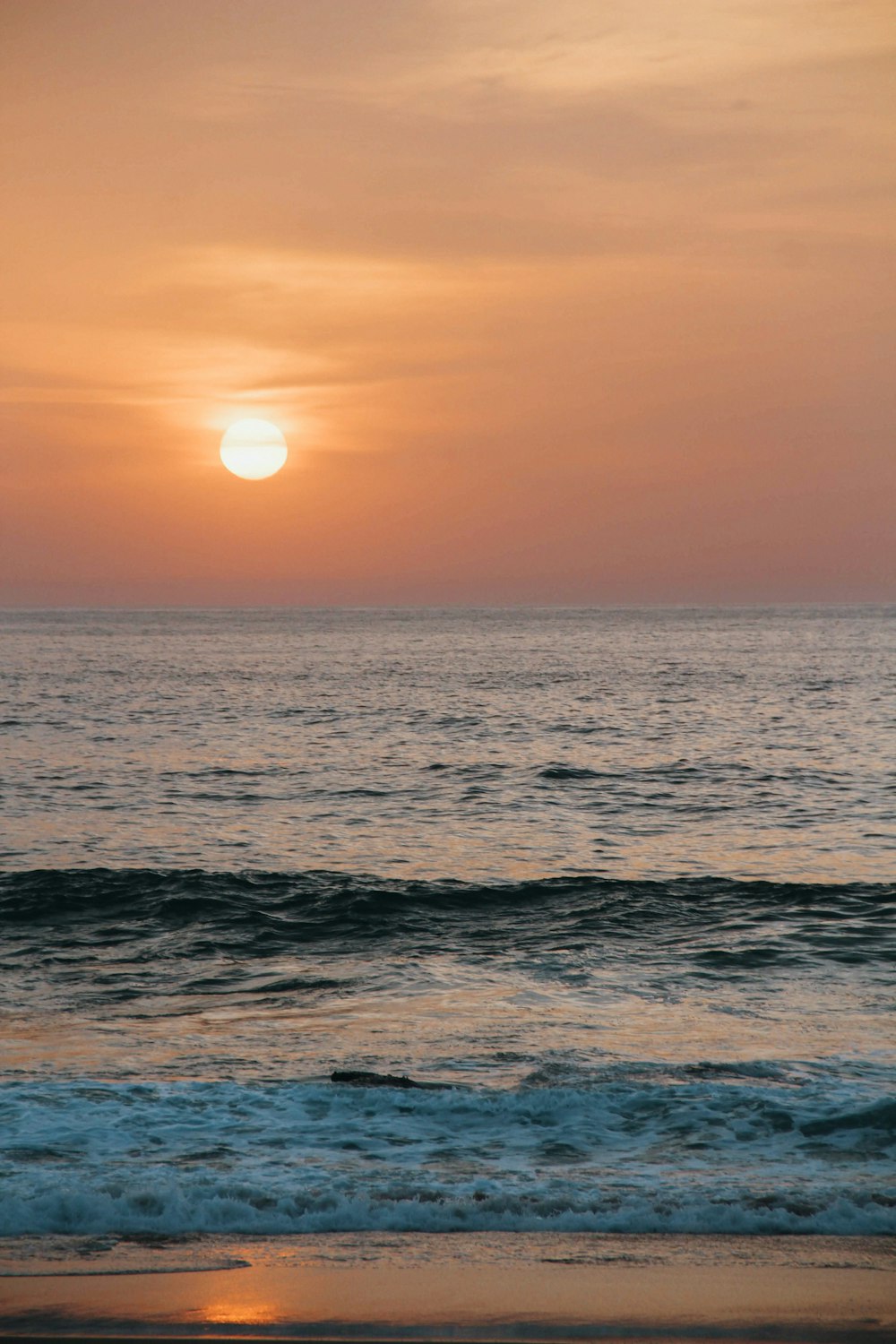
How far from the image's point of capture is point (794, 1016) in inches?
532

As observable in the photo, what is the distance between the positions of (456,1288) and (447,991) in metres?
7.90

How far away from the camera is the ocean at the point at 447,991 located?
884 cm

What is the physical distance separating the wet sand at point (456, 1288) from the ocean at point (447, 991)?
0.34 m

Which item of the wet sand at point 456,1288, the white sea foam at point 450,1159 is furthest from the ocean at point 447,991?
the wet sand at point 456,1288

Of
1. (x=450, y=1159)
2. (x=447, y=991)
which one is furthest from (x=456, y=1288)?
(x=447, y=991)

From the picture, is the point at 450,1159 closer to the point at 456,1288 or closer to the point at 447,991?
the point at 456,1288

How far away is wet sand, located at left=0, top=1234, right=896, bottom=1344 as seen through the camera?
6.59m

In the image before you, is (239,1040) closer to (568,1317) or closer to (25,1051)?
(25,1051)

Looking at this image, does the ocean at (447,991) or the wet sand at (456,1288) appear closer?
the wet sand at (456,1288)

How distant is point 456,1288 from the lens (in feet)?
23.4

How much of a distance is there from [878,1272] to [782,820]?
71.3 feet

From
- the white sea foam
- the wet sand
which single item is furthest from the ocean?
the wet sand

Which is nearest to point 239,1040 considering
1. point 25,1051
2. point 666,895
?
point 25,1051

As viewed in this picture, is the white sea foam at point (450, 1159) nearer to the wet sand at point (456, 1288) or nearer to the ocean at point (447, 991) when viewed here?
the ocean at point (447, 991)
